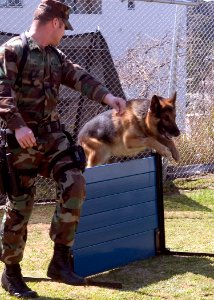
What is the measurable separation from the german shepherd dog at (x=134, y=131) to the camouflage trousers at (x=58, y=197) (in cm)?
235

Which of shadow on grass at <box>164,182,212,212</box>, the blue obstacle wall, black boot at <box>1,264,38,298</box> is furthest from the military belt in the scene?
shadow on grass at <box>164,182,212,212</box>

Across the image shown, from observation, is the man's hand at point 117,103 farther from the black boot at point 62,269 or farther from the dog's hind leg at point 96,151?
the dog's hind leg at point 96,151

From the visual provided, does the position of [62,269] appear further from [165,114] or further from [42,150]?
[165,114]

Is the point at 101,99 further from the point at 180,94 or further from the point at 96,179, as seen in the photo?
the point at 180,94

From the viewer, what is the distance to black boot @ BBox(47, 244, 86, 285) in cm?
404

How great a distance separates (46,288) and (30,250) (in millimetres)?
1331

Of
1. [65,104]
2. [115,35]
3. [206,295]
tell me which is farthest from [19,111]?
[115,35]

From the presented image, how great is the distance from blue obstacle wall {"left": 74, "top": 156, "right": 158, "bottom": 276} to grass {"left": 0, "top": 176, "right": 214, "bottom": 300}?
0.41 ft

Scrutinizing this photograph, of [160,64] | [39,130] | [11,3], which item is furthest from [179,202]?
[11,3]

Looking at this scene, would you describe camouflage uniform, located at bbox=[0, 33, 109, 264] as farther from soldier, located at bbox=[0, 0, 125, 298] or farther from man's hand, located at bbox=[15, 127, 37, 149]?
man's hand, located at bbox=[15, 127, 37, 149]

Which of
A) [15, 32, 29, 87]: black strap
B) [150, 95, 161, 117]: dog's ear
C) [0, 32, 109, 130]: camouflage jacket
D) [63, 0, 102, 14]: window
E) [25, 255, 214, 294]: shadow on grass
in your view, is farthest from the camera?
[63, 0, 102, 14]: window

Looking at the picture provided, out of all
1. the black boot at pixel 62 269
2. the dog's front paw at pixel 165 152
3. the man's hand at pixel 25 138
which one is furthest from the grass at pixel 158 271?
the man's hand at pixel 25 138

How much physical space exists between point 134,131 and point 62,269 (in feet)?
8.87

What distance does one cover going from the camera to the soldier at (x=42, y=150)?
4020 mm
